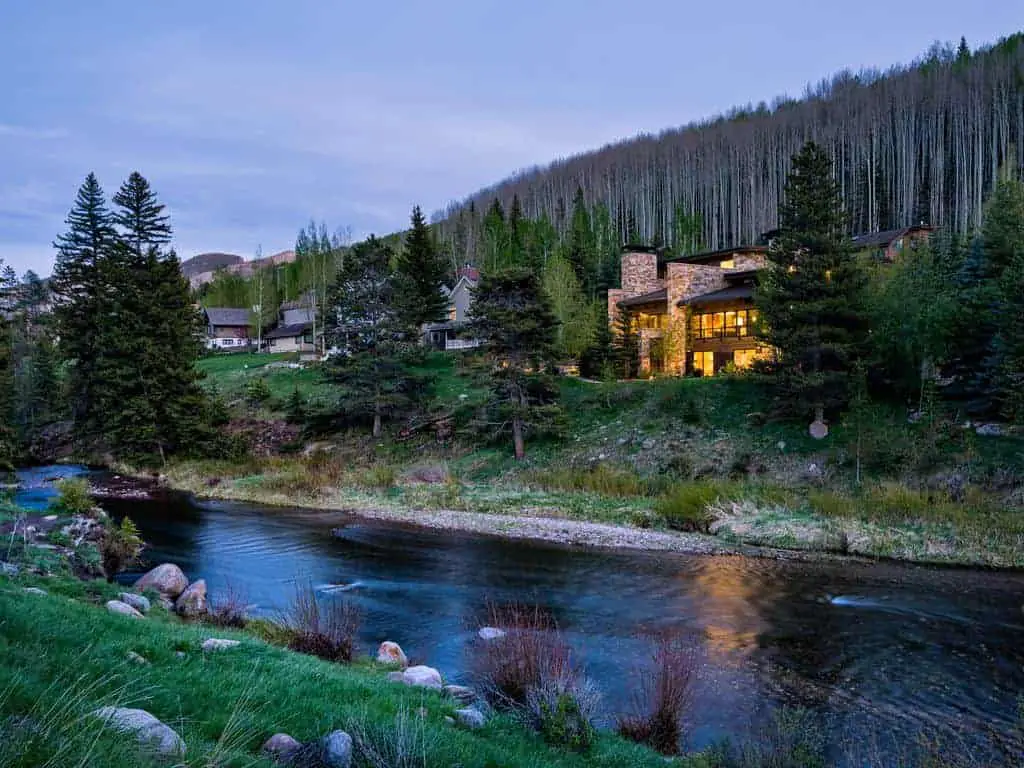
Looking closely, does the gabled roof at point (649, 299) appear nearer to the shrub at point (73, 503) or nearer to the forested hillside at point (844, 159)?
the forested hillside at point (844, 159)

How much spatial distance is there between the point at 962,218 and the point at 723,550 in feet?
216

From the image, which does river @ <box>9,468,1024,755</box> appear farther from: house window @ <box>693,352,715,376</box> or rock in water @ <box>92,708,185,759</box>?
house window @ <box>693,352,715,376</box>

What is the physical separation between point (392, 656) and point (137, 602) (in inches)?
177

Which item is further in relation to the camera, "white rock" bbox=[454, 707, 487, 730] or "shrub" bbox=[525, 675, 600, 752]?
"shrub" bbox=[525, 675, 600, 752]

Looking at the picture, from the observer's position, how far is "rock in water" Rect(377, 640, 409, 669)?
10.9 m

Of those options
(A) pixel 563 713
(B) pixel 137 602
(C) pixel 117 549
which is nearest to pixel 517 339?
(C) pixel 117 549

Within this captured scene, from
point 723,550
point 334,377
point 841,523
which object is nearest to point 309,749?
point 723,550

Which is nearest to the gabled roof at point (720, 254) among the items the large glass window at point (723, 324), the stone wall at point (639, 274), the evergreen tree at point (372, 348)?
the stone wall at point (639, 274)

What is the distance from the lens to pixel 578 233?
6975 cm

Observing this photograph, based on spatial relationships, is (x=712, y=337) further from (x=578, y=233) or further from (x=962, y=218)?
(x=962, y=218)

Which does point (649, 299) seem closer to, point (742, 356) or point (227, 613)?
point (742, 356)

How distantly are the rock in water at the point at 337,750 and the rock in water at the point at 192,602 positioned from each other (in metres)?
8.85

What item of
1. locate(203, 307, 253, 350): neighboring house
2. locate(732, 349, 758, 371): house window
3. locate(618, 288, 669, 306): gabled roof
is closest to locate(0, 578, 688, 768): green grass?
locate(732, 349, 758, 371): house window

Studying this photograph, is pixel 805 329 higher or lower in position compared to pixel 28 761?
higher
